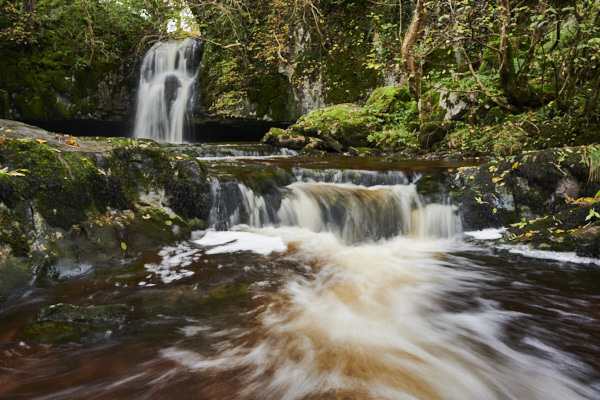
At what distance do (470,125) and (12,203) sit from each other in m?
10.2

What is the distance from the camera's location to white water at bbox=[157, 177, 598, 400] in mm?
1977

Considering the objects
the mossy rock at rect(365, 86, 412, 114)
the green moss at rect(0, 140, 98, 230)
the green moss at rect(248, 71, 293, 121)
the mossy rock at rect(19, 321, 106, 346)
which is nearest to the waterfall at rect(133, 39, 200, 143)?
the green moss at rect(248, 71, 293, 121)

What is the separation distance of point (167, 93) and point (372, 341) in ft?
48.1

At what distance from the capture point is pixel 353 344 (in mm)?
2418

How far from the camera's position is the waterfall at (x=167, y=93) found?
1421 centimetres

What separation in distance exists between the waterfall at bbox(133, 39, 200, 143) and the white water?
11.2 metres

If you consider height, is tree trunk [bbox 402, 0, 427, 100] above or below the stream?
above

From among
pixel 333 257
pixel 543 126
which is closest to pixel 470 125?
pixel 543 126

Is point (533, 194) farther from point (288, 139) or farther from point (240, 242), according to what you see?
point (288, 139)

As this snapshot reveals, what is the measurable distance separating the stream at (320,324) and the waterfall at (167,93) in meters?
10.7

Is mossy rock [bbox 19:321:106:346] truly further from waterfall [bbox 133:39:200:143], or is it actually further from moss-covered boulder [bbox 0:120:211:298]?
waterfall [bbox 133:39:200:143]

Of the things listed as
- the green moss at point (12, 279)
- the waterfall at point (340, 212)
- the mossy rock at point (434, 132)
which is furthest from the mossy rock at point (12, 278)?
the mossy rock at point (434, 132)

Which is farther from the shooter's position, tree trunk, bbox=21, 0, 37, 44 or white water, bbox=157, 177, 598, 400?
tree trunk, bbox=21, 0, 37, 44

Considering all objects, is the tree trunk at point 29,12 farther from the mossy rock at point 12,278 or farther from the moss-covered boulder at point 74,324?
the moss-covered boulder at point 74,324
